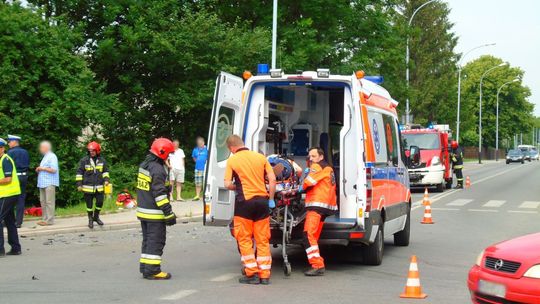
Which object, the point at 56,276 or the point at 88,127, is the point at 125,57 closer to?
the point at 88,127

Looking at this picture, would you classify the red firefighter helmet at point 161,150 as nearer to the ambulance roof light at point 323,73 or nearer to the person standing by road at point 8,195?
the ambulance roof light at point 323,73

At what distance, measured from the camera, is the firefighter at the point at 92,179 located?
49.2 feet

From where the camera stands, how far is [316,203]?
956 centimetres

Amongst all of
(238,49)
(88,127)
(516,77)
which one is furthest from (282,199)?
(516,77)

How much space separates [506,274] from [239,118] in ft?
15.7

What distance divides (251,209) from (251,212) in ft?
0.12

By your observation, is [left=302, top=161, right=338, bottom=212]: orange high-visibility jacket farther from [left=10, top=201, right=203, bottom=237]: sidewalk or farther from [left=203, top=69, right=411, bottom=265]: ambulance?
[left=10, top=201, right=203, bottom=237]: sidewalk

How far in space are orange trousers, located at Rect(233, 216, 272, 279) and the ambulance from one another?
72cm

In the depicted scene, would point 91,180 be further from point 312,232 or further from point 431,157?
point 431,157

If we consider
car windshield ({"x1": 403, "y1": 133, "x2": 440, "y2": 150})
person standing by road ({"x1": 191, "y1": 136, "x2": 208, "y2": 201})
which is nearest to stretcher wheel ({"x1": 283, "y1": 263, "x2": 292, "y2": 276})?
person standing by road ({"x1": 191, "y1": 136, "x2": 208, "y2": 201})

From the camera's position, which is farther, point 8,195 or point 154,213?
point 8,195

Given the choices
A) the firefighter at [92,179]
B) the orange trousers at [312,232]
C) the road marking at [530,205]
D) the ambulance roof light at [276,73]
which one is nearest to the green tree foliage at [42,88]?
the firefighter at [92,179]

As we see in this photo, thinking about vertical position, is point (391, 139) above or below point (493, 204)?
above

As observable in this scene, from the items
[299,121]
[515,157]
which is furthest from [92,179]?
[515,157]
